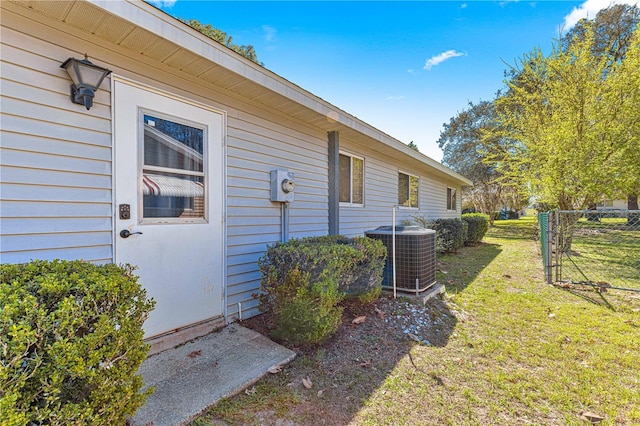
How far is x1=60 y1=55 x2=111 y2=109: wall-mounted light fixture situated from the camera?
229cm

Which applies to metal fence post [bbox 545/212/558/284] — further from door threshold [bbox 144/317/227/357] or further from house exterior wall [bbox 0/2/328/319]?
house exterior wall [bbox 0/2/328/319]

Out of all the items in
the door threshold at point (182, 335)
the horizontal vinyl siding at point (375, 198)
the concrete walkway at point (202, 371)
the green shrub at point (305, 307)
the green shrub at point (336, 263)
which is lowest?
the concrete walkway at point (202, 371)

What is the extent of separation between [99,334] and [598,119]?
384 inches

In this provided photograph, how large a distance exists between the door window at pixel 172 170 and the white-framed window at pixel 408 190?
241 inches

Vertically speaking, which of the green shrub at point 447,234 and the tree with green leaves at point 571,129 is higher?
the tree with green leaves at point 571,129

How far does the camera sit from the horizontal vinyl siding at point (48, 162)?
2.10 m

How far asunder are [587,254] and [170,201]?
1089 cm

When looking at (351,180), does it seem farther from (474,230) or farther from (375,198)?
(474,230)

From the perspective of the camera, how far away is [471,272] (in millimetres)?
6562

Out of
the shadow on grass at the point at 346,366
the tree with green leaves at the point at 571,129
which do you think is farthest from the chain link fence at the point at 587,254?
the shadow on grass at the point at 346,366

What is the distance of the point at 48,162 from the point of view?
2250 millimetres

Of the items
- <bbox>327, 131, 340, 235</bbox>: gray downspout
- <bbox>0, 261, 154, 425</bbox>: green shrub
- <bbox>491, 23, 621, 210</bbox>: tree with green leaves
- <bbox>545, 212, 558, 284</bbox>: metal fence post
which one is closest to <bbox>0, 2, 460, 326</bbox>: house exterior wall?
<bbox>0, 261, 154, 425</bbox>: green shrub

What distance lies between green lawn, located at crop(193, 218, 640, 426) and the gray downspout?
2376mm

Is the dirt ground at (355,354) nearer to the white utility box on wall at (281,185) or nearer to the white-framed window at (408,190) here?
A: the white utility box on wall at (281,185)
